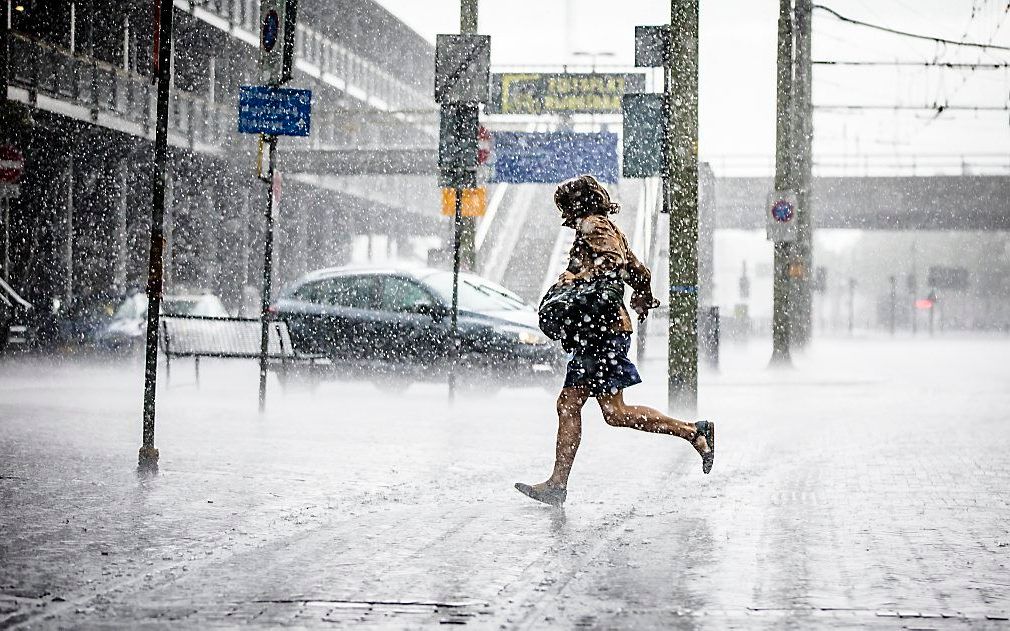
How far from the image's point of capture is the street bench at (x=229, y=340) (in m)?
17.3

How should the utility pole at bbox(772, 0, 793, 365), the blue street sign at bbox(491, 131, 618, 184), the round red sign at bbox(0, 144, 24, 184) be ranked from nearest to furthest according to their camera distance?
the round red sign at bbox(0, 144, 24, 184)
the blue street sign at bbox(491, 131, 618, 184)
the utility pole at bbox(772, 0, 793, 365)

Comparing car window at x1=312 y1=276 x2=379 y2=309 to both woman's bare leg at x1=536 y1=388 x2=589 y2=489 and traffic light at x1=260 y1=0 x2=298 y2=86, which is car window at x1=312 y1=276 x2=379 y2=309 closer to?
traffic light at x1=260 y1=0 x2=298 y2=86

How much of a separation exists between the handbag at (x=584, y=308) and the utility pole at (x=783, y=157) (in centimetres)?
1734

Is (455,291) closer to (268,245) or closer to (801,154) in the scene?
(268,245)

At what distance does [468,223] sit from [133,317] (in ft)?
20.9

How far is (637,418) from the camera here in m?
8.36

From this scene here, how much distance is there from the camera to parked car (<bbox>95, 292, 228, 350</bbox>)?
23.6 meters

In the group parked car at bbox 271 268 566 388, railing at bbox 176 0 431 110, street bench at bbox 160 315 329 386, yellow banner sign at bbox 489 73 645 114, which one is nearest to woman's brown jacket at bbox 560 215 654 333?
parked car at bbox 271 268 566 388

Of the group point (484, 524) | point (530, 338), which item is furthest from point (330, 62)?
point (484, 524)

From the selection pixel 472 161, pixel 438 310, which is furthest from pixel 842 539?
pixel 438 310

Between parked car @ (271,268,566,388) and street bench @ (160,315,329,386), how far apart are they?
14.6 inches

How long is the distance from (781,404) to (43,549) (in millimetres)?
12047

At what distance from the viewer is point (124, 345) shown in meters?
23.6

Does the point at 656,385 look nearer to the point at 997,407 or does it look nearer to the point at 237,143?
the point at 997,407
